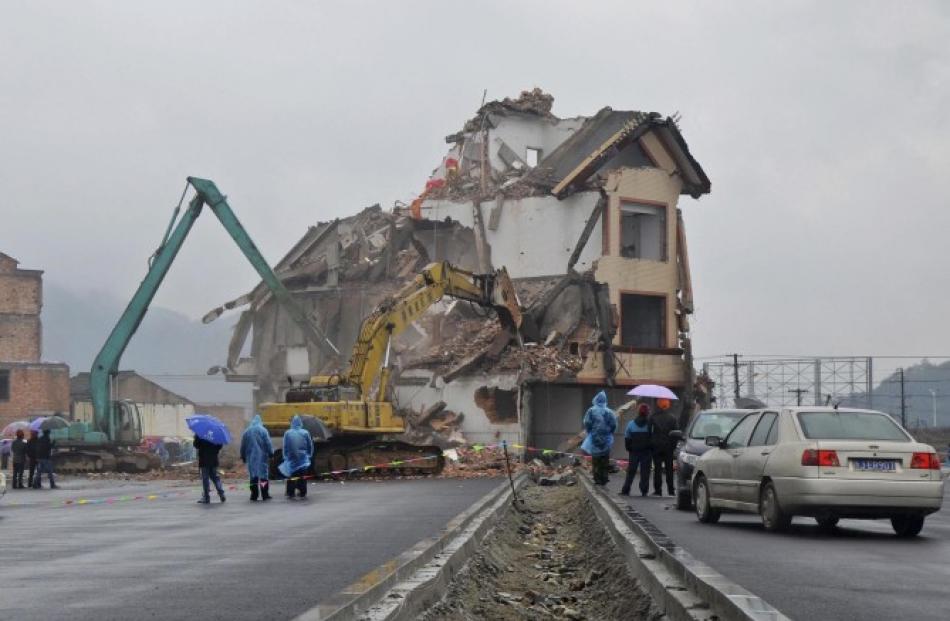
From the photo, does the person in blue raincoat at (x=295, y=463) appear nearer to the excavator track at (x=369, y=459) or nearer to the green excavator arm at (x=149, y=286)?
the excavator track at (x=369, y=459)

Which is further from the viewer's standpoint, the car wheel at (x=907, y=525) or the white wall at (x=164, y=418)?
the white wall at (x=164, y=418)

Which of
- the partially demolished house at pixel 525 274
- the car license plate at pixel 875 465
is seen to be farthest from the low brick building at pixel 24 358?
the car license plate at pixel 875 465

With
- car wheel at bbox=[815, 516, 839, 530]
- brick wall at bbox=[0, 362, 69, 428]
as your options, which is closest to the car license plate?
car wheel at bbox=[815, 516, 839, 530]

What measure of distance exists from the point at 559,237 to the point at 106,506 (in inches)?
1415

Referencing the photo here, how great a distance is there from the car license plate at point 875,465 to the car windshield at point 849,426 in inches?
14.5

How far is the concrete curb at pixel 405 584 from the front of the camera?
7.76 m

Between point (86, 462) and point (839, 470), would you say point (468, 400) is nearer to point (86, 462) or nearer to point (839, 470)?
point (86, 462)

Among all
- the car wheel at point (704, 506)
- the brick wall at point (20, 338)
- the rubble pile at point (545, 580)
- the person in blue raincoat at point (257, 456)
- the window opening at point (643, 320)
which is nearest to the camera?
the rubble pile at point (545, 580)

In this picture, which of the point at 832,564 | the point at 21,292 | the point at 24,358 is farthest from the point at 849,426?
the point at 21,292

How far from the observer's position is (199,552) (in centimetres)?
1430

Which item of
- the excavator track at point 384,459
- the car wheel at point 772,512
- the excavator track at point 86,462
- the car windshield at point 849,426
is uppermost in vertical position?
the car windshield at point 849,426

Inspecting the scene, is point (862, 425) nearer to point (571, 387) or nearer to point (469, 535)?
point (469, 535)

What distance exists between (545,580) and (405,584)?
4007 mm

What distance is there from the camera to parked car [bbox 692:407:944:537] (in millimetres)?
15922
